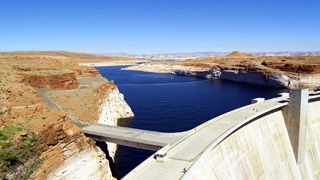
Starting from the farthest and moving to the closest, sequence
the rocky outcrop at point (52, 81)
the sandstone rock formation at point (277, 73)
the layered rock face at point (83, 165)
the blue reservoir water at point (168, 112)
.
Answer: the sandstone rock formation at point (277, 73)
the rocky outcrop at point (52, 81)
the blue reservoir water at point (168, 112)
the layered rock face at point (83, 165)

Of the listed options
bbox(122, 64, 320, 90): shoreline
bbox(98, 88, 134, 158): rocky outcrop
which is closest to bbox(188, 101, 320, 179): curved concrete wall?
bbox(98, 88, 134, 158): rocky outcrop

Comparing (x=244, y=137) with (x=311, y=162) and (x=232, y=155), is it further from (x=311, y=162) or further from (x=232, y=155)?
(x=311, y=162)

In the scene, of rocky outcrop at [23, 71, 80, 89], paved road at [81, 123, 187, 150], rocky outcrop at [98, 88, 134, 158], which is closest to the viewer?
paved road at [81, 123, 187, 150]

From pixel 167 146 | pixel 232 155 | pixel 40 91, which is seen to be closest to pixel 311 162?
pixel 232 155

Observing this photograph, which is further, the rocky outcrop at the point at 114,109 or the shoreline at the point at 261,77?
the shoreline at the point at 261,77

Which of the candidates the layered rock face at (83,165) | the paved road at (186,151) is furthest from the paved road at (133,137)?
the layered rock face at (83,165)

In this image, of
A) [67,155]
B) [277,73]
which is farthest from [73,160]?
[277,73]

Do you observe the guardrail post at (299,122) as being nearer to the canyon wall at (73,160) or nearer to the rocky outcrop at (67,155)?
the canyon wall at (73,160)

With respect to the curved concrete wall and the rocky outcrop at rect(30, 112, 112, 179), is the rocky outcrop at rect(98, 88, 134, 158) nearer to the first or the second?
the rocky outcrop at rect(30, 112, 112, 179)
